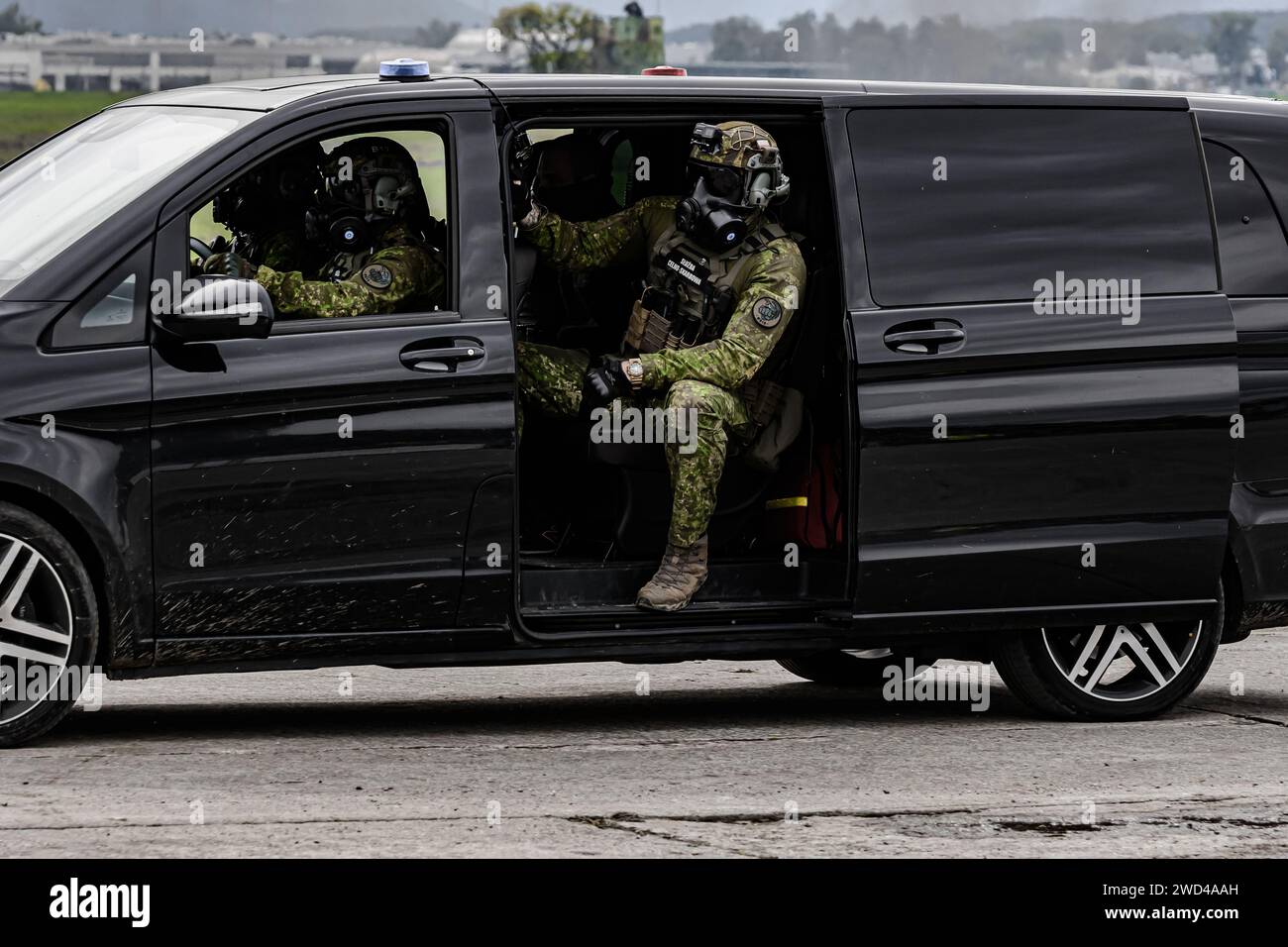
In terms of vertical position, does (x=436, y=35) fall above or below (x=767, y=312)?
above

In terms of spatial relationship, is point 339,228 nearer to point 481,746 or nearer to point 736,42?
point 481,746

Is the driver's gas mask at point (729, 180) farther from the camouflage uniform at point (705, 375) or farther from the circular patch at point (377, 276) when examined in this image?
the circular patch at point (377, 276)

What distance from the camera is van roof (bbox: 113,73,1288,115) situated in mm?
6098

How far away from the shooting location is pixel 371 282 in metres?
6.16

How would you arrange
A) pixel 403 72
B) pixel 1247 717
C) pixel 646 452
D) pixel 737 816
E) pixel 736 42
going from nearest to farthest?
pixel 737 816 → pixel 403 72 → pixel 646 452 → pixel 1247 717 → pixel 736 42

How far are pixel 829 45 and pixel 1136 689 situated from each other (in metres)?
175

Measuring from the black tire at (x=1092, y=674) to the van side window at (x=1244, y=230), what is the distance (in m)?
1.07

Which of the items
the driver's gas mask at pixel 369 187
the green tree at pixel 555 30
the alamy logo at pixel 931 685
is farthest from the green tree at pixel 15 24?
the driver's gas mask at pixel 369 187

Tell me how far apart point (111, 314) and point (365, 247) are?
1068 mm

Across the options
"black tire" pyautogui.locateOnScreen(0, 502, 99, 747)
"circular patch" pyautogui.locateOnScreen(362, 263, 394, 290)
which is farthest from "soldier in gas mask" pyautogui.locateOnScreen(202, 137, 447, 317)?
"black tire" pyautogui.locateOnScreen(0, 502, 99, 747)

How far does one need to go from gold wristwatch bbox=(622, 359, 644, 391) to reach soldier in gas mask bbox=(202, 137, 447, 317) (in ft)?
2.06

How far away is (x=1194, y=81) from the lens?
157m

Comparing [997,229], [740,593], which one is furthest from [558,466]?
[997,229]

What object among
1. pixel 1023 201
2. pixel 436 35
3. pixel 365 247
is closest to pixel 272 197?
pixel 365 247
